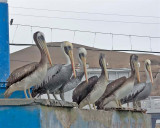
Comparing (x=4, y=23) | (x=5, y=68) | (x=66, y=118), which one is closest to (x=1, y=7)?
(x=4, y=23)

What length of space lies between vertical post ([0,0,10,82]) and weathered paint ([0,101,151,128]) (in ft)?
10.6

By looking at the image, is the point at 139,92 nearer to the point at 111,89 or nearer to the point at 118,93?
the point at 111,89

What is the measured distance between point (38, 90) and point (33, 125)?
3.48 m

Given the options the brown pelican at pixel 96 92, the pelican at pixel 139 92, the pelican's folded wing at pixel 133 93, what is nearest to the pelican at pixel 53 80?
the brown pelican at pixel 96 92

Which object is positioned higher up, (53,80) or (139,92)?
(53,80)

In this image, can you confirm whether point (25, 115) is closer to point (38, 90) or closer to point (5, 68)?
point (38, 90)

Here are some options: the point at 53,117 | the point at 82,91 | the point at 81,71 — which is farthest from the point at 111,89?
the point at 53,117

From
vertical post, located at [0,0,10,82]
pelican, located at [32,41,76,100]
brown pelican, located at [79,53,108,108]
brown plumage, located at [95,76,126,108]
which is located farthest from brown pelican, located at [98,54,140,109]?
vertical post, located at [0,0,10,82]

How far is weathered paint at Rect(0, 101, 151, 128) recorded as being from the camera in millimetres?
13570

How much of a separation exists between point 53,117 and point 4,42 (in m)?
5.89

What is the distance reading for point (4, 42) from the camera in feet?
64.4

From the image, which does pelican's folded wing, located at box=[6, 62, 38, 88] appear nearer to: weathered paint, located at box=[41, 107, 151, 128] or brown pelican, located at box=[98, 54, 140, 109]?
weathered paint, located at box=[41, 107, 151, 128]

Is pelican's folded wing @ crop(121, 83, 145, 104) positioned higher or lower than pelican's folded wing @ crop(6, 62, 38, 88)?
lower

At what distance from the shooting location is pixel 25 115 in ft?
44.7
